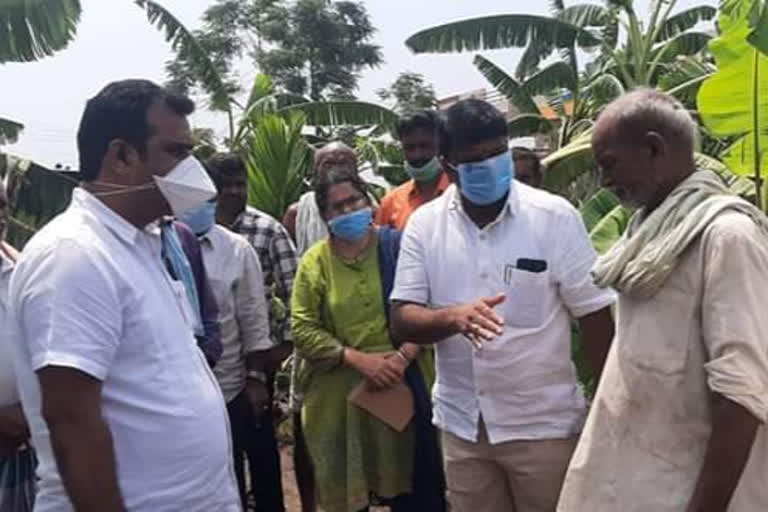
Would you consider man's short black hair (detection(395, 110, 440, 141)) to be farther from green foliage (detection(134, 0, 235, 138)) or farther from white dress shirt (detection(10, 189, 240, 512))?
green foliage (detection(134, 0, 235, 138))

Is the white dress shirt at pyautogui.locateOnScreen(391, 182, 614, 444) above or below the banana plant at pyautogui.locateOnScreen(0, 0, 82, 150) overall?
below

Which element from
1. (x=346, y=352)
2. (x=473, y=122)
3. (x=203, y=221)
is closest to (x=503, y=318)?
(x=473, y=122)

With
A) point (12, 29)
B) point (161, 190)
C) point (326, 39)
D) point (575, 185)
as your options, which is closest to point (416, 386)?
point (161, 190)

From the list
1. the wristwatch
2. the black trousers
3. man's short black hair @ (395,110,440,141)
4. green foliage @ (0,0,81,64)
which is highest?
green foliage @ (0,0,81,64)

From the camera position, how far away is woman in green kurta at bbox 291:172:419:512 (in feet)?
12.9

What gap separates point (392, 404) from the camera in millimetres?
3869

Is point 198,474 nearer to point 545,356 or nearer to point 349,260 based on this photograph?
point 545,356

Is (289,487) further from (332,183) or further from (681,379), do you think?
(681,379)

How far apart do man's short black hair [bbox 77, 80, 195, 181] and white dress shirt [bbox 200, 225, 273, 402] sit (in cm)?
202

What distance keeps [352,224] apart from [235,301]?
0.76 metres

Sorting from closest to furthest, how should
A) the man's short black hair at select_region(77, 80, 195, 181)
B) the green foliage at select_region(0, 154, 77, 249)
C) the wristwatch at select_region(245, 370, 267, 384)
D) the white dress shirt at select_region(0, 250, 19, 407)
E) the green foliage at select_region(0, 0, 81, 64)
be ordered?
the man's short black hair at select_region(77, 80, 195, 181) < the white dress shirt at select_region(0, 250, 19, 407) < the wristwatch at select_region(245, 370, 267, 384) < the green foliage at select_region(0, 0, 81, 64) < the green foliage at select_region(0, 154, 77, 249)

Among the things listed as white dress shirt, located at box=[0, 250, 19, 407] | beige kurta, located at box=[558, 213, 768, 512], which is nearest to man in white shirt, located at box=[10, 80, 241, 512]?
white dress shirt, located at box=[0, 250, 19, 407]

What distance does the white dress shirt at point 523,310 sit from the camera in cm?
304

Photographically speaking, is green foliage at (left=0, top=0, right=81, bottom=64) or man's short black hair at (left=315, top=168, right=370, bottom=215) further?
green foliage at (left=0, top=0, right=81, bottom=64)
